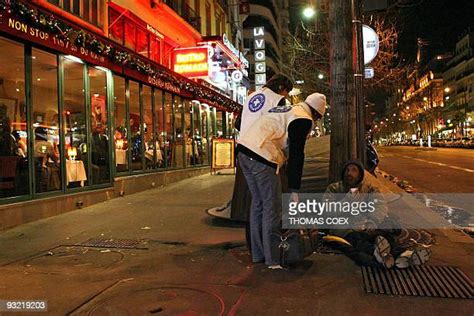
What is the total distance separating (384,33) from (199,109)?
845 centimetres

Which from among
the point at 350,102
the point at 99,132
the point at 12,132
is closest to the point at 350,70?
the point at 350,102

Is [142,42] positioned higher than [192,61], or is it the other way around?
[142,42]

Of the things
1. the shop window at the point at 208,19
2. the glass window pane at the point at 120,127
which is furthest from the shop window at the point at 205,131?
the glass window pane at the point at 120,127

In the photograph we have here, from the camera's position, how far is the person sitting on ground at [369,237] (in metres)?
4.42

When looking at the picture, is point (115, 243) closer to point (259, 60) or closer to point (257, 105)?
point (257, 105)

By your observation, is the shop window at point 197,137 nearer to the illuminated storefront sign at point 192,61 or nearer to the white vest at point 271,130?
the illuminated storefront sign at point 192,61

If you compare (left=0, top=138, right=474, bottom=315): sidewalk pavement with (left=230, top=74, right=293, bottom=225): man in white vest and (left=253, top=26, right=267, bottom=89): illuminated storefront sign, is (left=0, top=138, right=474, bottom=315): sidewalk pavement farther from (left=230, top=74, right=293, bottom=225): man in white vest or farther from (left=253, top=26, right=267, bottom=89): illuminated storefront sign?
(left=253, top=26, right=267, bottom=89): illuminated storefront sign

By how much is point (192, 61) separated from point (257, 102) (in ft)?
44.7

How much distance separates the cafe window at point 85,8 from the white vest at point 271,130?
724cm

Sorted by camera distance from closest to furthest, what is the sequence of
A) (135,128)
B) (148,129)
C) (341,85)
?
1. (341,85)
2. (135,128)
3. (148,129)

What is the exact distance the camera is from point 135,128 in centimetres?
1284

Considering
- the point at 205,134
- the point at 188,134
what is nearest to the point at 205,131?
the point at 205,134

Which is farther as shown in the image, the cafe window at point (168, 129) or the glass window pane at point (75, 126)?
the cafe window at point (168, 129)

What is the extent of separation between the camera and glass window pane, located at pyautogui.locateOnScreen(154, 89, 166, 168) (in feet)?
47.2
